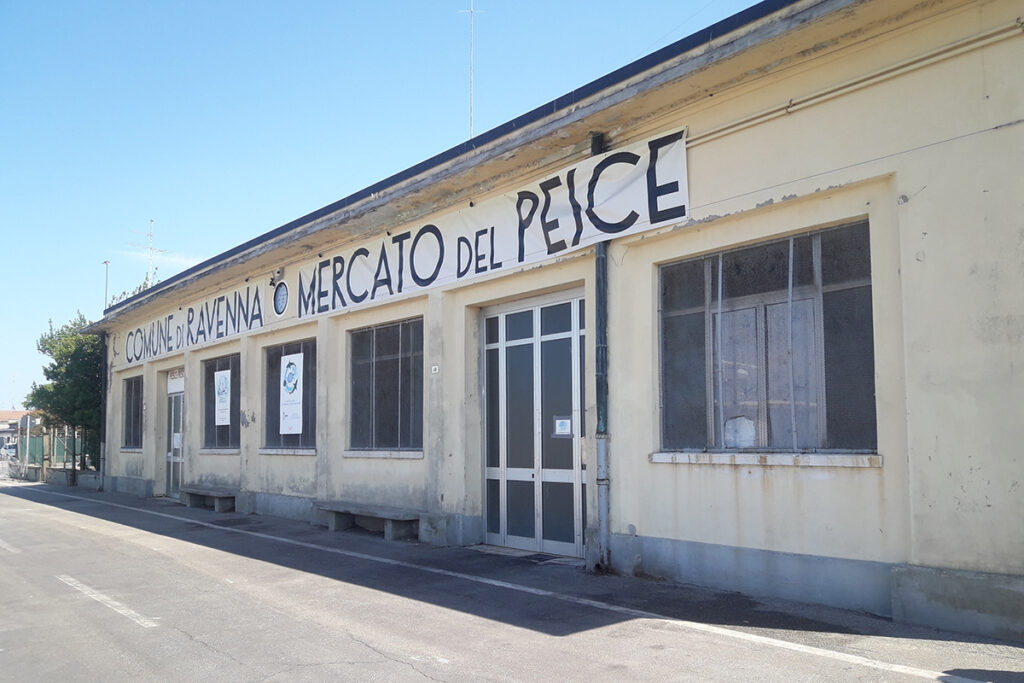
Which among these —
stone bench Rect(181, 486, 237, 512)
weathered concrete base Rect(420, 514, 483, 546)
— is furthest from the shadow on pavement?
stone bench Rect(181, 486, 237, 512)

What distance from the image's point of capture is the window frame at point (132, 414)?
2398 cm

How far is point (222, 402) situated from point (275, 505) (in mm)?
3784

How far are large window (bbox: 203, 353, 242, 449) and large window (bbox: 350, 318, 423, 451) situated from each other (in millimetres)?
4932

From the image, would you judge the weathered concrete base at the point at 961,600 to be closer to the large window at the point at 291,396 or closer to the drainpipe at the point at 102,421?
the large window at the point at 291,396

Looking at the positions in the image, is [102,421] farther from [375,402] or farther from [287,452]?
[375,402]

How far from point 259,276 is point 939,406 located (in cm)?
1386

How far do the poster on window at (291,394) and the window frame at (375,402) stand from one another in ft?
6.31

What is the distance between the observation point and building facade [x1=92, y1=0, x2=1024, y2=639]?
21.0 ft

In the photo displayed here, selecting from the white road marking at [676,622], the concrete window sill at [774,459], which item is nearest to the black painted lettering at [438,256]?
the white road marking at [676,622]

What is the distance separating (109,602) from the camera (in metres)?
8.27

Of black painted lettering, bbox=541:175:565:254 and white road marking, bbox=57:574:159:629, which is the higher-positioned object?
black painted lettering, bbox=541:175:565:254

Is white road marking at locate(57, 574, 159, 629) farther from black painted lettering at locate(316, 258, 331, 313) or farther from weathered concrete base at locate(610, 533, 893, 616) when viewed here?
black painted lettering at locate(316, 258, 331, 313)

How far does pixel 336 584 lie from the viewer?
8.99 m

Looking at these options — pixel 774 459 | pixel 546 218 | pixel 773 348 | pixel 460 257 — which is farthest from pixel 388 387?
pixel 774 459
